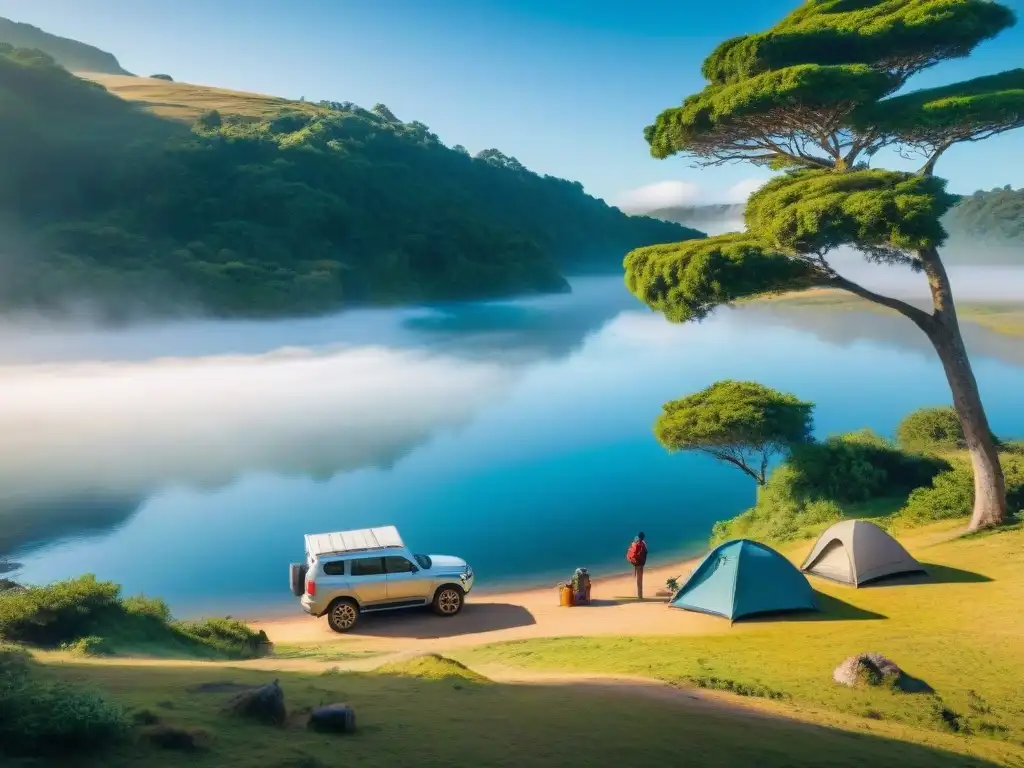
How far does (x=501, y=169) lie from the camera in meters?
157

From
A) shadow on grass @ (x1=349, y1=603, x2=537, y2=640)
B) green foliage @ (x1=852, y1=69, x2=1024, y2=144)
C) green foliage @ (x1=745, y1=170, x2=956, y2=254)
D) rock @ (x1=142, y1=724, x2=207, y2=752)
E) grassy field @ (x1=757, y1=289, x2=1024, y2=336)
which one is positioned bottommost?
shadow on grass @ (x1=349, y1=603, x2=537, y2=640)

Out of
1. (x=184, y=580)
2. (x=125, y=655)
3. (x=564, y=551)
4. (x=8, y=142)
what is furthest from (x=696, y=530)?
(x=8, y=142)

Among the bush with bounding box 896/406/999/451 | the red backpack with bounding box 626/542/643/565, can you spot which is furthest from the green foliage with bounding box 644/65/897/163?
the bush with bounding box 896/406/999/451

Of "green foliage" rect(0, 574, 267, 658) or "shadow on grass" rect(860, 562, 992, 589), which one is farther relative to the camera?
"shadow on grass" rect(860, 562, 992, 589)

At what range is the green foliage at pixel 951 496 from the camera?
18.5 meters

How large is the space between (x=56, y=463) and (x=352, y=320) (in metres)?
58.1

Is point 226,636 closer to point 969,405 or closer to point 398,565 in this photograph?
point 398,565

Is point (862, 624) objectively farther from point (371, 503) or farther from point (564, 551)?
point (371, 503)

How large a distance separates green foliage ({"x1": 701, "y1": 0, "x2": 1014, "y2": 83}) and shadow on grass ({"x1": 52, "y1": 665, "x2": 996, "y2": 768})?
15.6 meters

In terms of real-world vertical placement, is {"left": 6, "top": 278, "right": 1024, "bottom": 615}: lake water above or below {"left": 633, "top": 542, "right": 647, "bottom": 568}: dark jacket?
above

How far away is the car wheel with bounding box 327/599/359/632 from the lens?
1625 cm

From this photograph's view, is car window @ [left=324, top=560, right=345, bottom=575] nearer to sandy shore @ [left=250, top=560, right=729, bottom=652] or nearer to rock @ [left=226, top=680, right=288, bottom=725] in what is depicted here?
sandy shore @ [left=250, top=560, right=729, bottom=652]

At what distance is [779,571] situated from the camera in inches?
558

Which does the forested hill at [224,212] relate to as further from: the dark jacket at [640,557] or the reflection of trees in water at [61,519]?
the dark jacket at [640,557]
